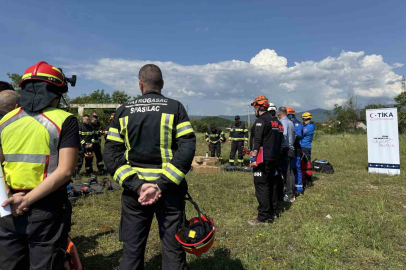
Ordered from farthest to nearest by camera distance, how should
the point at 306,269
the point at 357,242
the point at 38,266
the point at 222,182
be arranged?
the point at 222,182, the point at 357,242, the point at 306,269, the point at 38,266

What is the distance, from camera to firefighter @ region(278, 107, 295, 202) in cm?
606

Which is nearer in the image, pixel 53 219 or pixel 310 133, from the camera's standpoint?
pixel 53 219

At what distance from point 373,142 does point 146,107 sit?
9955 millimetres

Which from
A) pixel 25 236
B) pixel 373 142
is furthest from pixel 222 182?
pixel 25 236

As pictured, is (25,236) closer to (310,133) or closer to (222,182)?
(222,182)

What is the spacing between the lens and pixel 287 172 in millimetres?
6336

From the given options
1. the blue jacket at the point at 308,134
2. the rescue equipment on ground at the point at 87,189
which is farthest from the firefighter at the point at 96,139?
the blue jacket at the point at 308,134

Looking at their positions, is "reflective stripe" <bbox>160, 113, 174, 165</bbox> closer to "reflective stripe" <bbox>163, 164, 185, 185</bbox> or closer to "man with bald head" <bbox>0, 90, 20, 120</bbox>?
"reflective stripe" <bbox>163, 164, 185, 185</bbox>

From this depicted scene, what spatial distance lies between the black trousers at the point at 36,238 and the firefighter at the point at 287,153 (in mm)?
4988

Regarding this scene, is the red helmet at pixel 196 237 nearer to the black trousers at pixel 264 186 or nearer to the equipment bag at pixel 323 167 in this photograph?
the black trousers at pixel 264 186

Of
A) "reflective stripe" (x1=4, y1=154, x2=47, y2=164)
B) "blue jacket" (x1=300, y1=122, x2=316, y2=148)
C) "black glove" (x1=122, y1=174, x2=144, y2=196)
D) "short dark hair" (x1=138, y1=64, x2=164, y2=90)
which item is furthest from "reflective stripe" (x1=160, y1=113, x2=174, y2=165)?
"blue jacket" (x1=300, y1=122, x2=316, y2=148)

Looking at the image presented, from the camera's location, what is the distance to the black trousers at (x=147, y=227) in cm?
222

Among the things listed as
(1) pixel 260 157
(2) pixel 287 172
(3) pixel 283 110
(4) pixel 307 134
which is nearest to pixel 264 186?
(1) pixel 260 157

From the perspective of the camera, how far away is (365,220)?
468cm
